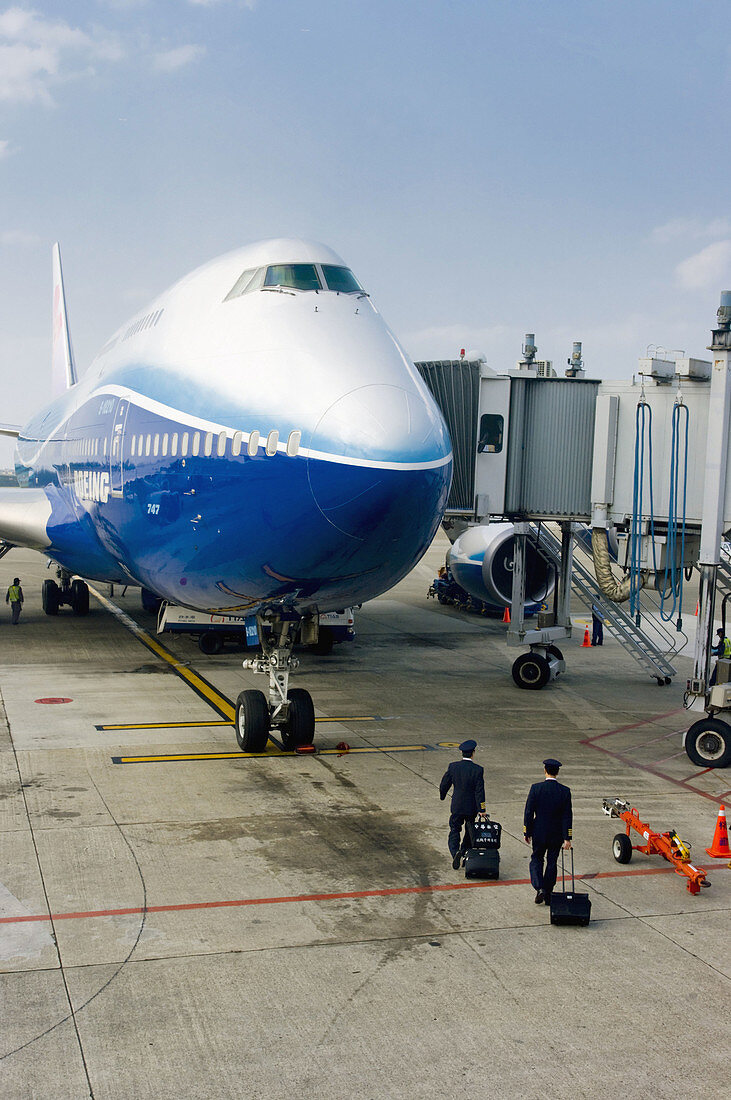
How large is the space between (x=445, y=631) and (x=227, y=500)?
16.4 meters

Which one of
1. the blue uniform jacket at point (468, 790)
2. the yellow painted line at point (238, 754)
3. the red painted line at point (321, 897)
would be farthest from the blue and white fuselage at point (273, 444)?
the red painted line at point (321, 897)

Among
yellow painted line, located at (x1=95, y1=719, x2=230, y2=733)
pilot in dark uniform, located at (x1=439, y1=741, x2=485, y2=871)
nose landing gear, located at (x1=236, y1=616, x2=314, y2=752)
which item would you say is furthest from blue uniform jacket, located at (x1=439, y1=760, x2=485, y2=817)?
yellow painted line, located at (x1=95, y1=719, x2=230, y2=733)

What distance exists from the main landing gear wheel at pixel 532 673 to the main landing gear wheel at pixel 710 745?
531cm

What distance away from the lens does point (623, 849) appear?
10391 millimetres

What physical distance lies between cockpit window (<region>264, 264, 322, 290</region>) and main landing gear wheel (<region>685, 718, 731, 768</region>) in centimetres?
800

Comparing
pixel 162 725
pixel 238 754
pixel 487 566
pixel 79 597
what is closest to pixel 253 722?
pixel 238 754

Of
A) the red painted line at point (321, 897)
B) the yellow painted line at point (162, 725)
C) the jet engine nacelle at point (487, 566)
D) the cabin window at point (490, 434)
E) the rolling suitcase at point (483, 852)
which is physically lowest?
the red painted line at point (321, 897)

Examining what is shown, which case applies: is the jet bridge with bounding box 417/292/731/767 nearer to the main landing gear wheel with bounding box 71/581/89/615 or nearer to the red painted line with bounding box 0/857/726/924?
the red painted line with bounding box 0/857/726/924

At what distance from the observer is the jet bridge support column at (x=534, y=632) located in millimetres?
19641

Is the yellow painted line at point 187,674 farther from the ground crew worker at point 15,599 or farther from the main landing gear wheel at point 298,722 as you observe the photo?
the ground crew worker at point 15,599

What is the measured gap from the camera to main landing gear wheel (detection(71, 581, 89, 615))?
27812 mm

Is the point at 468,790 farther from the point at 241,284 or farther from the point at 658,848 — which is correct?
the point at 241,284

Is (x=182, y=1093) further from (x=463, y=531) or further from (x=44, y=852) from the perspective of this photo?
(x=463, y=531)

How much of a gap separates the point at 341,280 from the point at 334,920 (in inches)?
316
